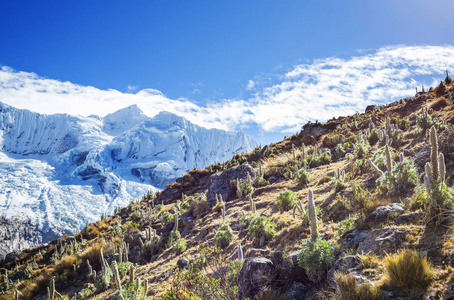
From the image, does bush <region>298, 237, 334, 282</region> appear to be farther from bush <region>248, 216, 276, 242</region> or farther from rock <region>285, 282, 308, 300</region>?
bush <region>248, 216, 276, 242</region>

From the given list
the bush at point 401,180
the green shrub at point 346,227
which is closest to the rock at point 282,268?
the green shrub at point 346,227

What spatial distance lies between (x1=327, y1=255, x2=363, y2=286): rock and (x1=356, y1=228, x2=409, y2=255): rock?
239mm

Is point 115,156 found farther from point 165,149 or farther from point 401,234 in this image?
point 401,234

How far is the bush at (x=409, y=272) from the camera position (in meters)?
3.74

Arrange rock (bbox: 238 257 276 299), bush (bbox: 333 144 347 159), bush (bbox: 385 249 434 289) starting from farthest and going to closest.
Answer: bush (bbox: 333 144 347 159) → rock (bbox: 238 257 276 299) → bush (bbox: 385 249 434 289)

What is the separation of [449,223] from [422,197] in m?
0.86

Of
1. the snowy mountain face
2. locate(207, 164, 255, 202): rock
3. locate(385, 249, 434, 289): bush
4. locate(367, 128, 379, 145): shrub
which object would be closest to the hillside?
locate(385, 249, 434, 289): bush

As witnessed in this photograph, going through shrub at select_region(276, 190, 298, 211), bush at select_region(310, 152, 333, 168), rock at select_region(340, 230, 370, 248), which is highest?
bush at select_region(310, 152, 333, 168)

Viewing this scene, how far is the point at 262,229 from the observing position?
8.47 meters

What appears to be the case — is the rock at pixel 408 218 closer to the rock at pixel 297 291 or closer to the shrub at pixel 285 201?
the rock at pixel 297 291

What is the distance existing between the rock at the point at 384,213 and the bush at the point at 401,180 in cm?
144

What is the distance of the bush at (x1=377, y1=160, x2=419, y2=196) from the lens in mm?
7271

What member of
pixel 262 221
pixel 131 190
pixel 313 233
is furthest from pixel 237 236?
pixel 131 190

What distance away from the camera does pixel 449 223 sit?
187 inches
